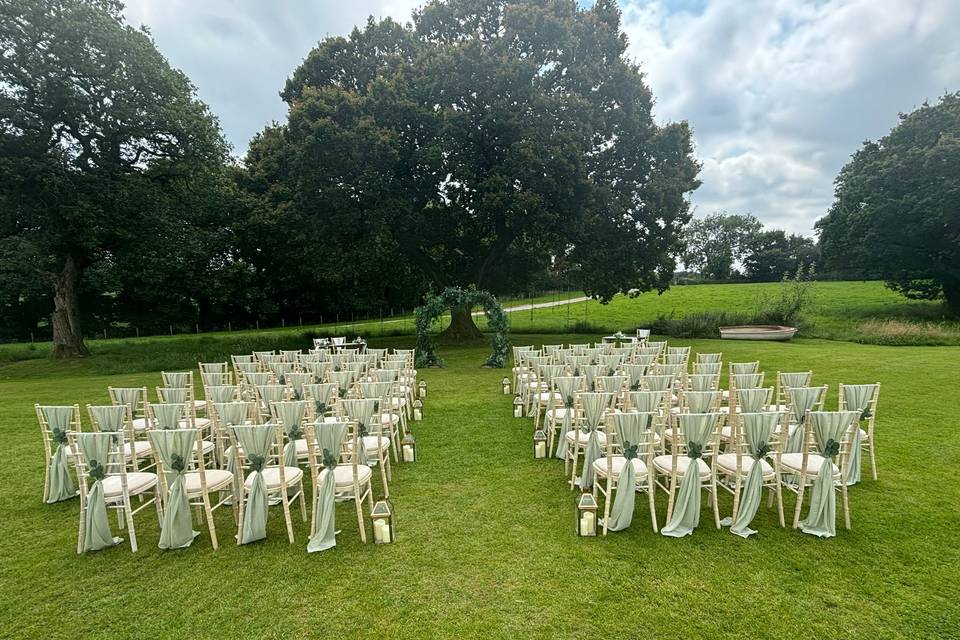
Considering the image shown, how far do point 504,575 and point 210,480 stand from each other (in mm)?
2660

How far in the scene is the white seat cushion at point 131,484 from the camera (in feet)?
12.9

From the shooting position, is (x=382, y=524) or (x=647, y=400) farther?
(x=647, y=400)

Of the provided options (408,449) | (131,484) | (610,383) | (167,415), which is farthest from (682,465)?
(167,415)

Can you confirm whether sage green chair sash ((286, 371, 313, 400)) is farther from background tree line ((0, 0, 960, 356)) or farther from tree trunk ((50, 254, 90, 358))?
tree trunk ((50, 254, 90, 358))

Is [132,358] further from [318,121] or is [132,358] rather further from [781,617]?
[781,617]

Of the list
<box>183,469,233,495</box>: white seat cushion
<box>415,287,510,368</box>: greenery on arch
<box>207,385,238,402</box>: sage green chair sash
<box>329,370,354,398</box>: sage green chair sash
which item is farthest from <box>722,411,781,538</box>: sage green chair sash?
<box>415,287,510,368</box>: greenery on arch

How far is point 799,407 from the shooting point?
16.4ft

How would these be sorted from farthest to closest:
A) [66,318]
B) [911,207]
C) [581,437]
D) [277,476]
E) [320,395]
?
[911,207] < [66,318] < [320,395] < [581,437] < [277,476]

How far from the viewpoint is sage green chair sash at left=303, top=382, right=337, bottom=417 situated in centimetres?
564

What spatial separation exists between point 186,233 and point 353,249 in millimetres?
6747

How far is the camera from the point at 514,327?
81.8ft

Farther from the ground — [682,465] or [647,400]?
[647,400]

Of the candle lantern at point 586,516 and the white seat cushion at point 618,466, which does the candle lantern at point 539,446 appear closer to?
the white seat cushion at point 618,466

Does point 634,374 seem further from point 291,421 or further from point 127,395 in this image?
point 127,395
